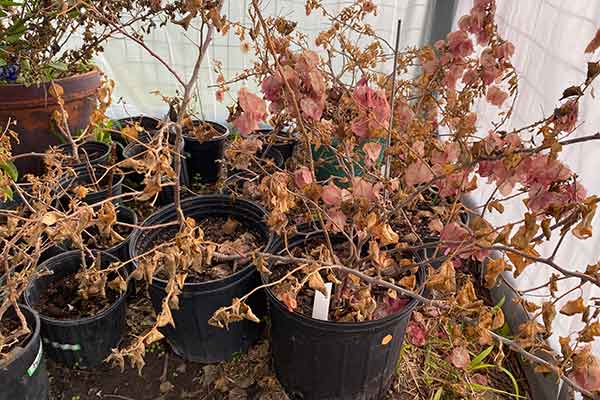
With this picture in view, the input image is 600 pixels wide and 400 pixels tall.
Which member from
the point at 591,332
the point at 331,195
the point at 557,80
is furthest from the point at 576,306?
the point at 557,80

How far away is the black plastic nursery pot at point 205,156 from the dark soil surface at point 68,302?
2.75ft

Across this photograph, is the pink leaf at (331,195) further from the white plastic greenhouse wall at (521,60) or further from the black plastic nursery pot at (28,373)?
the black plastic nursery pot at (28,373)

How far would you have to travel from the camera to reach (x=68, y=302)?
1.35m

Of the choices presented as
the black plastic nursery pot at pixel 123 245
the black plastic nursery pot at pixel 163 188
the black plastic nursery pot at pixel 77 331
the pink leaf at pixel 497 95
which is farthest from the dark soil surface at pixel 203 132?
the pink leaf at pixel 497 95

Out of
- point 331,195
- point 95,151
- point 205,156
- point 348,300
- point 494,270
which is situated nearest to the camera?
point 494,270

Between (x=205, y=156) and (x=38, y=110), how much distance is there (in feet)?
2.33

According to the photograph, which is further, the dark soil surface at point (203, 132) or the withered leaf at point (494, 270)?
the dark soil surface at point (203, 132)

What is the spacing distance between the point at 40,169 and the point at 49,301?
797mm

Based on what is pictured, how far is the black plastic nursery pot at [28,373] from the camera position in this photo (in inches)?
41.0

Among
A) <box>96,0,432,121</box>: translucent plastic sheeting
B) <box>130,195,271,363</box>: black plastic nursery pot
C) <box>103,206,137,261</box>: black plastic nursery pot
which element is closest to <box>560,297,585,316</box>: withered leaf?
<box>130,195,271,363</box>: black plastic nursery pot

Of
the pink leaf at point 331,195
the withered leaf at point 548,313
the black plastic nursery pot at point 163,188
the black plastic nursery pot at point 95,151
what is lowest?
the black plastic nursery pot at point 163,188

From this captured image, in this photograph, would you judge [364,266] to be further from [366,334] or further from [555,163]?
[555,163]

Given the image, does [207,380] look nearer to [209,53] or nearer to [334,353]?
[334,353]

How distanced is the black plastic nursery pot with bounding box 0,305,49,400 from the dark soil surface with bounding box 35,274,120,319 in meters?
0.13
